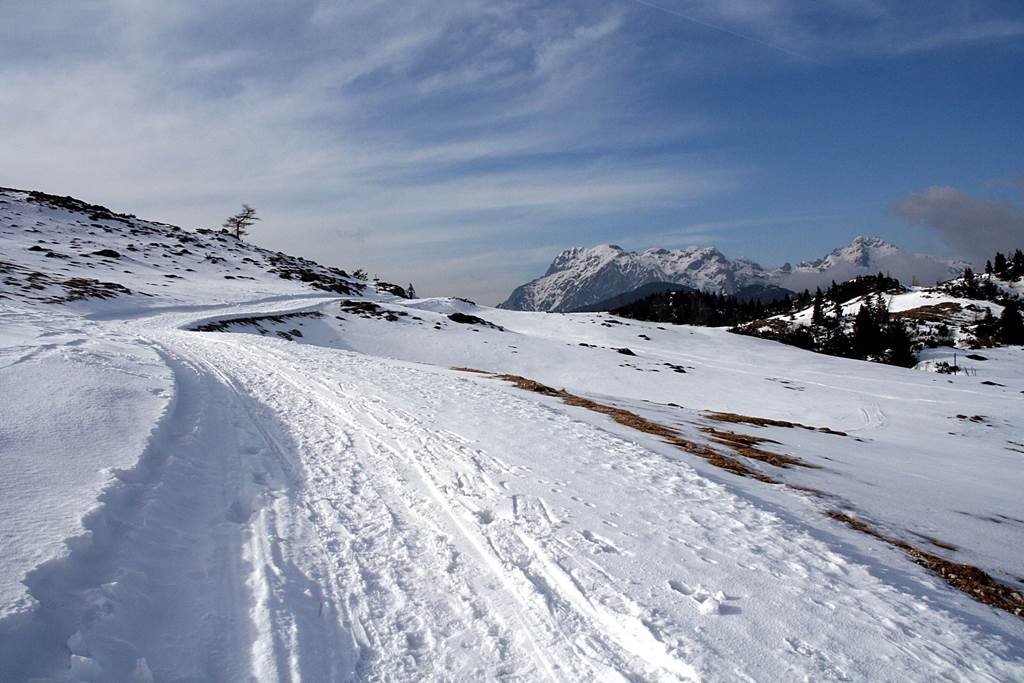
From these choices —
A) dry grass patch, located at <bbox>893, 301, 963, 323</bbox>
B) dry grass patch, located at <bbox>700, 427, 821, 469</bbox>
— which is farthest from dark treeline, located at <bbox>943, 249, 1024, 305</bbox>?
dry grass patch, located at <bbox>700, 427, 821, 469</bbox>

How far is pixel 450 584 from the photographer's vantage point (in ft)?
14.8

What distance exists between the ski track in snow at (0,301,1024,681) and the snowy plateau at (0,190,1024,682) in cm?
3

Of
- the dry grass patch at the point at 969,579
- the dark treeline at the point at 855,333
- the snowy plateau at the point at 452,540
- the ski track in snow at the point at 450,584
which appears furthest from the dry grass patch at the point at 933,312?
the ski track in snow at the point at 450,584

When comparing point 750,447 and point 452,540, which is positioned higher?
point 452,540

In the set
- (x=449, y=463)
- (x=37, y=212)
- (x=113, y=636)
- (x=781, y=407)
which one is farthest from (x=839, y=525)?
(x=37, y=212)

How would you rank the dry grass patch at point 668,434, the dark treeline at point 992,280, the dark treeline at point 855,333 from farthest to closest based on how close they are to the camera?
the dark treeline at point 992,280
the dark treeline at point 855,333
the dry grass patch at point 668,434

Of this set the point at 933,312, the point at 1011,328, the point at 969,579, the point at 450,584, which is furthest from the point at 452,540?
the point at 933,312

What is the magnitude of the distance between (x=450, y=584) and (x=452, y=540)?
0.77 metres

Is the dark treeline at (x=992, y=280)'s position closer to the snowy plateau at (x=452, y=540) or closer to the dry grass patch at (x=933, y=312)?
the dry grass patch at (x=933, y=312)

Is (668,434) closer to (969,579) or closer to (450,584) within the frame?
(969,579)

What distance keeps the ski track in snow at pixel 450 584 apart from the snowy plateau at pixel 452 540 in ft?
0.08

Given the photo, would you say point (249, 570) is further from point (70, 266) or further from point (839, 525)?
point (70, 266)

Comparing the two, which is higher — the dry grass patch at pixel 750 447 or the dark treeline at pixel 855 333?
the dark treeline at pixel 855 333

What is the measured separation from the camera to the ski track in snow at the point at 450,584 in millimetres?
3473
